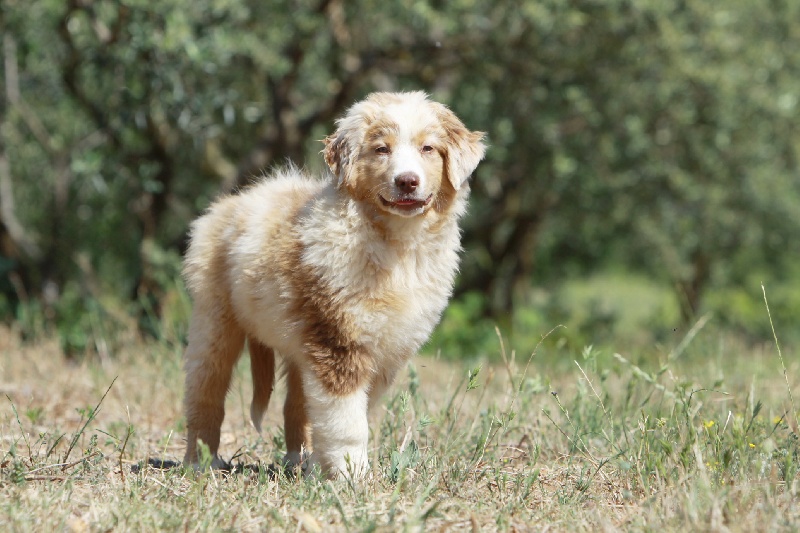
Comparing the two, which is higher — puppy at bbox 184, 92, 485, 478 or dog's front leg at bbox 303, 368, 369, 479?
puppy at bbox 184, 92, 485, 478

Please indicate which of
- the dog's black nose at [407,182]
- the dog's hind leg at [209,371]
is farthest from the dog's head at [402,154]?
the dog's hind leg at [209,371]

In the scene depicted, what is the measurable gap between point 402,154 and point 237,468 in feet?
5.95

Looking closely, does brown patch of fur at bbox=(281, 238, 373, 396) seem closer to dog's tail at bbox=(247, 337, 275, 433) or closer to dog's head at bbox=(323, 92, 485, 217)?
dog's head at bbox=(323, 92, 485, 217)

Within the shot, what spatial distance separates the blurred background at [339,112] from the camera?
8.60 m

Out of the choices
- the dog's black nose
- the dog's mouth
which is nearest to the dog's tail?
the dog's mouth

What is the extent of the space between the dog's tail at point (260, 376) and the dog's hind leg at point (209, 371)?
0.16m

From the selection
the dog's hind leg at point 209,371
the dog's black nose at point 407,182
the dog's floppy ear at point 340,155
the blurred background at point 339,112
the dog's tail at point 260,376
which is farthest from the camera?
the blurred background at point 339,112

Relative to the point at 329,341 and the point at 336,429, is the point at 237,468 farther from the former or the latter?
the point at 329,341

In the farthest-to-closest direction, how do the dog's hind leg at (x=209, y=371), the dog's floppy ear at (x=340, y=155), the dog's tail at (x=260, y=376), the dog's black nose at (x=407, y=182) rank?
the dog's tail at (x=260, y=376) → the dog's hind leg at (x=209, y=371) → the dog's floppy ear at (x=340, y=155) → the dog's black nose at (x=407, y=182)

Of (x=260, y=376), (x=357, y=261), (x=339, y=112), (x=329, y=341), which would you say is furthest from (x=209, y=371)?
(x=339, y=112)

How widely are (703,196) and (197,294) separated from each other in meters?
9.05

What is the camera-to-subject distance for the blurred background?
8.60 m

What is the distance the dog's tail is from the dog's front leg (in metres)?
0.92

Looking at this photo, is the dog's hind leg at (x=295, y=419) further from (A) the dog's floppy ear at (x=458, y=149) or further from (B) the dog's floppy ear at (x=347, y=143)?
(A) the dog's floppy ear at (x=458, y=149)
